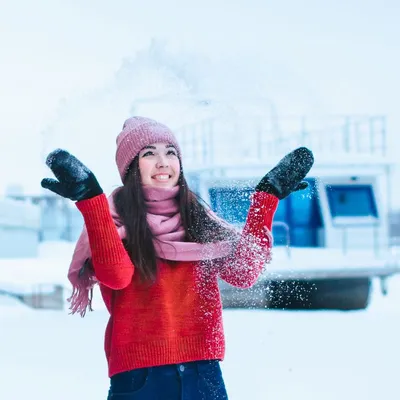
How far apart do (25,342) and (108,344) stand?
3.59 meters

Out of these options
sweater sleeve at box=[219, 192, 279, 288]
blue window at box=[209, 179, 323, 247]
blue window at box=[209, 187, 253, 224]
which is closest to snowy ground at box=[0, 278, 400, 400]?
blue window at box=[209, 179, 323, 247]

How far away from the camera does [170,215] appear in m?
1.27

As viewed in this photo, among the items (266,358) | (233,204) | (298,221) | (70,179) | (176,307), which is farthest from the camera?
(298,221)

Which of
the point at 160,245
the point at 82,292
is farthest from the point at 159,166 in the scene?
the point at 82,292

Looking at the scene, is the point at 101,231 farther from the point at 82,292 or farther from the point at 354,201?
the point at 354,201

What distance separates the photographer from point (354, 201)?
774 cm

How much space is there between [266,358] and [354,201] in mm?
4234

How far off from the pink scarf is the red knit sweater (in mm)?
29

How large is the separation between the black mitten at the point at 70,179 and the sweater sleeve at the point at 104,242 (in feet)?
0.04

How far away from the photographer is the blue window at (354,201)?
7633mm

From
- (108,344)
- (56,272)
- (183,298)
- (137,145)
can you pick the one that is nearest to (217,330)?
(183,298)

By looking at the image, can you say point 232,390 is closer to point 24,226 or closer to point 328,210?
point 328,210

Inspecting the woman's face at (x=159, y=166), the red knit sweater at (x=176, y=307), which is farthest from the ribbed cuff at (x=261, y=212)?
the woman's face at (x=159, y=166)

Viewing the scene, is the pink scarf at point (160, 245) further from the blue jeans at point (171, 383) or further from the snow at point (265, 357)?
the snow at point (265, 357)
